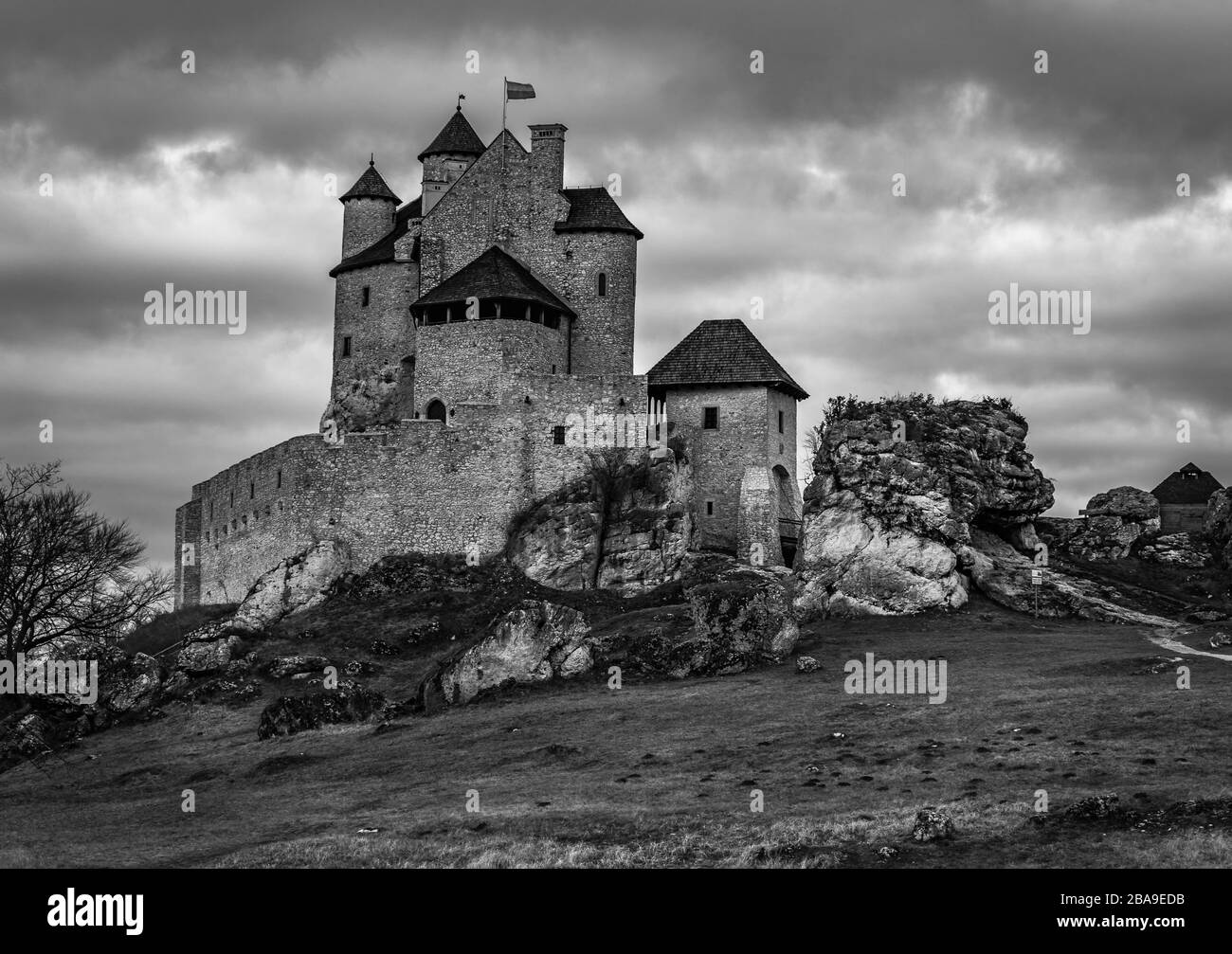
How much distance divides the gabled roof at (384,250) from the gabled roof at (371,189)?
1030mm

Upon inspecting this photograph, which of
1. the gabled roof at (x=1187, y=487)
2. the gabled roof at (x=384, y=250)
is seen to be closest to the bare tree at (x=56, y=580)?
the gabled roof at (x=384, y=250)

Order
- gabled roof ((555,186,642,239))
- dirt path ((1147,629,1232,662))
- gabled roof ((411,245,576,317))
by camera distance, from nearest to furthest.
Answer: dirt path ((1147,629,1232,662)) < gabled roof ((411,245,576,317)) < gabled roof ((555,186,642,239))

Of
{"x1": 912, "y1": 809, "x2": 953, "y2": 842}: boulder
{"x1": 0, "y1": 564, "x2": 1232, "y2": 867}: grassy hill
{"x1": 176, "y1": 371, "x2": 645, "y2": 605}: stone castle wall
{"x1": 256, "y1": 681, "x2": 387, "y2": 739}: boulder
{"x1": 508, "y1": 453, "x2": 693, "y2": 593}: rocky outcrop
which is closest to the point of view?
{"x1": 912, "y1": 809, "x2": 953, "y2": 842}: boulder

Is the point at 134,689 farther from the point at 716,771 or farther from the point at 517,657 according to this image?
the point at 716,771

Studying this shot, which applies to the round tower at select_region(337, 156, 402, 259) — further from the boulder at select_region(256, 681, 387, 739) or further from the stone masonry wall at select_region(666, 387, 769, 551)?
the boulder at select_region(256, 681, 387, 739)

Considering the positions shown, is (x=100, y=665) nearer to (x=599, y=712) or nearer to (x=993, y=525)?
(x=599, y=712)

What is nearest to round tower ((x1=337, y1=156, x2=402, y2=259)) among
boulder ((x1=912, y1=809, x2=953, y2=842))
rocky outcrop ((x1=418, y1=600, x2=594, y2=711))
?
rocky outcrop ((x1=418, y1=600, x2=594, y2=711))

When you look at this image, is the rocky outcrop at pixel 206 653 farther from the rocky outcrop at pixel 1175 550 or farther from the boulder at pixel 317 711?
the rocky outcrop at pixel 1175 550

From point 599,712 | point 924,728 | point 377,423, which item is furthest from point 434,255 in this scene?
point 924,728

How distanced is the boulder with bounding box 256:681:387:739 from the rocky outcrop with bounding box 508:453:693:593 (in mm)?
18104

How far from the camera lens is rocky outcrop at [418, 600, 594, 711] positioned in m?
62.7

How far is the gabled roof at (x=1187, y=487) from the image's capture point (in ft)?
317

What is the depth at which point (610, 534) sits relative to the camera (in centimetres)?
8088

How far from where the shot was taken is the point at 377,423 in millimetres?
84562
